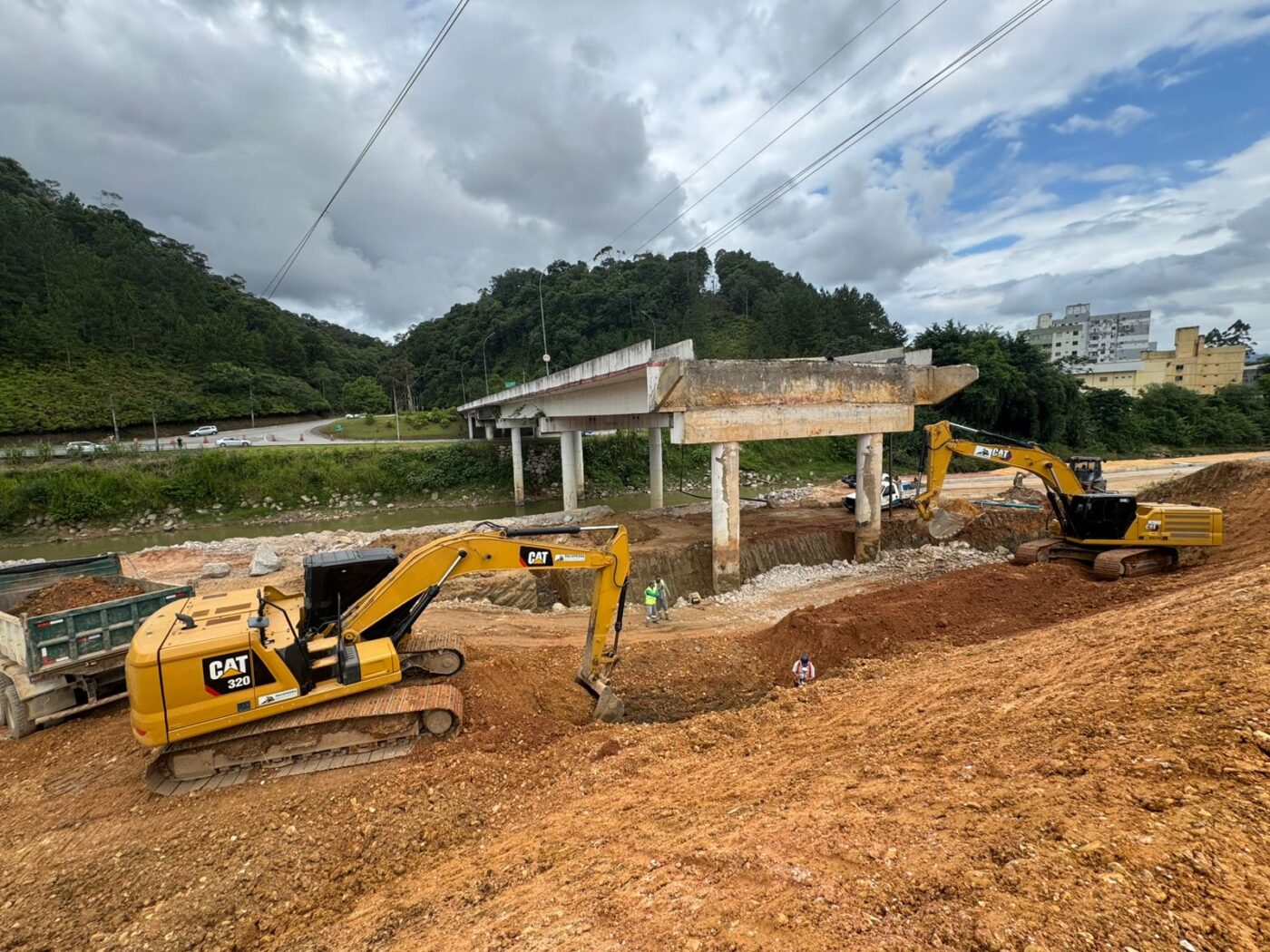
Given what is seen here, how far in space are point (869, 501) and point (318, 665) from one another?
1671 centimetres

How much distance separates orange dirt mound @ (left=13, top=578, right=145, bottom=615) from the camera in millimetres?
8812

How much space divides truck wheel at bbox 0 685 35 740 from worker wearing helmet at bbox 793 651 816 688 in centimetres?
1077

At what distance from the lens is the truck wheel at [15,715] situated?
7.16m

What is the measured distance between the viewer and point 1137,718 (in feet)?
14.0

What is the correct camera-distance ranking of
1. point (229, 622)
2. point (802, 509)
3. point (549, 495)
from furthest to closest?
point (549, 495) < point (802, 509) < point (229, 622)

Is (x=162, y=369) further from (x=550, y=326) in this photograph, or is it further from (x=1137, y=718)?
(x=1137, y=718)

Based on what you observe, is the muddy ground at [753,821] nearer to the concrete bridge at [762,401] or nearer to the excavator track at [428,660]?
the excavator track at [428,660]

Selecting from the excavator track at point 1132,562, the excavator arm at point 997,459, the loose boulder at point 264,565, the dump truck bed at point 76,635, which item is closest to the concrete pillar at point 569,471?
the loose boulder at point 264,565

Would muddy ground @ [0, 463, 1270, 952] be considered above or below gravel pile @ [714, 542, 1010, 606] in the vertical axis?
above

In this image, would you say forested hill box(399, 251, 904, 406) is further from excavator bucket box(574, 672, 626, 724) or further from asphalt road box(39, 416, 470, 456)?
excavator bucket box(574, 672, 626, 724)

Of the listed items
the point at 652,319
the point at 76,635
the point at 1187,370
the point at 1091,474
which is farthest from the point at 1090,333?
the point at 76,635

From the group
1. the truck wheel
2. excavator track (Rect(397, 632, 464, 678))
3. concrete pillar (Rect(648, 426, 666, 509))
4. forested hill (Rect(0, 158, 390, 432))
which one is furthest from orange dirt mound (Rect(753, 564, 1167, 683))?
forested hill (Rect(0, 158, 390, 432))

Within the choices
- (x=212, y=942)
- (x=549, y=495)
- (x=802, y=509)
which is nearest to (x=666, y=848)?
(x=212, y=942)

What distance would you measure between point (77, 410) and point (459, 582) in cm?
4931
